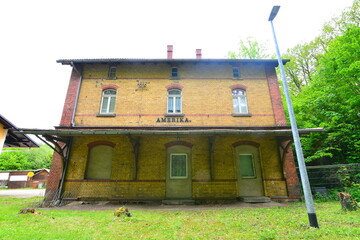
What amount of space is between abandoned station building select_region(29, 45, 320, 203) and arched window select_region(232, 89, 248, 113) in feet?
0.20

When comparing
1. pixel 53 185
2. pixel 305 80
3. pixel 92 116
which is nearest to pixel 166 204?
pixel 53 185

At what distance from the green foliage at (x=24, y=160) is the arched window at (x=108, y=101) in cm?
3552

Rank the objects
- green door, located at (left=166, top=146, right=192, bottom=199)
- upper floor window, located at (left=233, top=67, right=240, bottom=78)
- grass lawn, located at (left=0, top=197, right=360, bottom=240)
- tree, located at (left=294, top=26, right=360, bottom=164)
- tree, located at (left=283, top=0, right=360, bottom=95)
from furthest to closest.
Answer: tree, located at (left=283, top=0, right=360, bottom=95), upper floor window, located at (left=233, top=67, right=240, bottom=78), tree, located at (left=294, top=26, right=360, bottom=164), green door, located at (left=166, top=146, right=192, bottom=199), grass lawn, located at (left=0, top=197, right=360, bottom=240)

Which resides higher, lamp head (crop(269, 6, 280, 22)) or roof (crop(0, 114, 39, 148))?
lamp head (crop(269, 6, 280, 22))

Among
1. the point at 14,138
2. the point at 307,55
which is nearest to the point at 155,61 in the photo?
the point at 14,138

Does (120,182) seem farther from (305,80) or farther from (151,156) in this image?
(305,80)

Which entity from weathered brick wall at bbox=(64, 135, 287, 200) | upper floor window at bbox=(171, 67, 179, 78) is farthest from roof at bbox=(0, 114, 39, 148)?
upper floor window at bbox=(171, 67, 179, 78)

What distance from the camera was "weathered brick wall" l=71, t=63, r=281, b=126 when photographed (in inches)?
381

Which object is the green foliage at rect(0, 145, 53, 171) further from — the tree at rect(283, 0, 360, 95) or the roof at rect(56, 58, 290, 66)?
the tree at rect(283, 0, 360, 95)

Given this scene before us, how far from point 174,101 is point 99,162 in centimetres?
518

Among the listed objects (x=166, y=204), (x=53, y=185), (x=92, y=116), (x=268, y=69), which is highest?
(x=268, y=69)

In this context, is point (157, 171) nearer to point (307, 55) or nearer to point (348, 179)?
point (348, 179)

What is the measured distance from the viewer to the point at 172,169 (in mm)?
8977

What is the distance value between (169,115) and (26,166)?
40789 millimetres
